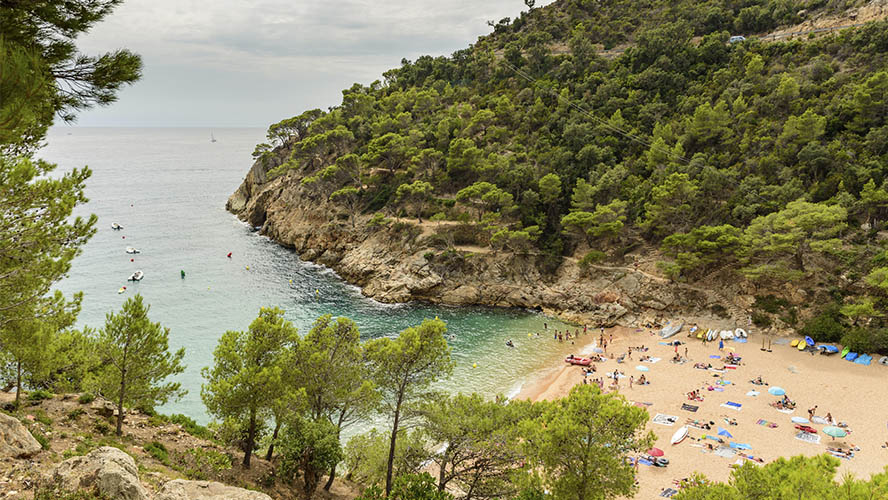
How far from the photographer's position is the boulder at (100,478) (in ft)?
26.4

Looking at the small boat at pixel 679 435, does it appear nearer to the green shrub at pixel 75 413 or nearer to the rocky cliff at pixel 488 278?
the rocky cliff at pixel 488 278

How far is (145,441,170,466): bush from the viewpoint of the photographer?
14.4 m

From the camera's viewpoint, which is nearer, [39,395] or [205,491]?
[205,491]

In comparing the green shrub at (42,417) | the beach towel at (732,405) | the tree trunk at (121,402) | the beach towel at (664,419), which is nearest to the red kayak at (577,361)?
the beach towel at (664,419)

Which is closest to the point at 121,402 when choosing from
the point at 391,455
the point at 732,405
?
the point at 391,455

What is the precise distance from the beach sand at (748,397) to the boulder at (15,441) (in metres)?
21.7

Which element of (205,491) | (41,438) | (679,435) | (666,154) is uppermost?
(666,154)

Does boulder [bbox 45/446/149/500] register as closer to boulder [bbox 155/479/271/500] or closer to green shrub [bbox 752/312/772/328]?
boulder [bbox 155/479/271/500]

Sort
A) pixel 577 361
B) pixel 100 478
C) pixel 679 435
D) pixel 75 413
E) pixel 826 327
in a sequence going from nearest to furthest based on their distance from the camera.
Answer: pixel 100 478, pixel 75 413, pixel 679 435, pixel 826 327, pixel 577 361

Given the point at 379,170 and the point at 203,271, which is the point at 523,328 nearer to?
the point at 379,170

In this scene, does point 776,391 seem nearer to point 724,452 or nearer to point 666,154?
point 724,452

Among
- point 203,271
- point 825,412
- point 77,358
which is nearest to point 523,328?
point 825,412

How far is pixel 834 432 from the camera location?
22.2 m

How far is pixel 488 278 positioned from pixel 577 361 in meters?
14.0
